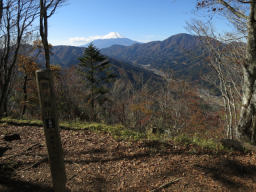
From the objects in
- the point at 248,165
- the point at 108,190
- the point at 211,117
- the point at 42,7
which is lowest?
the point at 211,117

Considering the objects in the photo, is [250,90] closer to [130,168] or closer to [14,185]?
[130,168]

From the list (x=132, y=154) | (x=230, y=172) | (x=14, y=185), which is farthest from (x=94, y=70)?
(x=230, y=172)

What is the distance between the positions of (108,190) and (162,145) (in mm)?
2085

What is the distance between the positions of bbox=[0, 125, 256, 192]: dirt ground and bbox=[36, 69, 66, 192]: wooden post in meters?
1.11

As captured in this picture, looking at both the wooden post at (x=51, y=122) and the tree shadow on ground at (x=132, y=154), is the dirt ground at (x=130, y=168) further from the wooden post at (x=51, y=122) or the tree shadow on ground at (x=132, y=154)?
the wooden post at (x=51, y=122)

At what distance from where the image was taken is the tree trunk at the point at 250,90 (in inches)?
166

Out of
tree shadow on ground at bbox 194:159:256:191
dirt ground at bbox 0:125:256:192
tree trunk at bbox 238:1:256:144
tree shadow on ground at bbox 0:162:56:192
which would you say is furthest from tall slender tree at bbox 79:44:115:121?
tree shadow on ground at bbox 194:159:256:191

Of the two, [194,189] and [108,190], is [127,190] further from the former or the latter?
[194,189]

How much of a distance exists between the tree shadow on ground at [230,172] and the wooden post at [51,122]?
9.41 ft

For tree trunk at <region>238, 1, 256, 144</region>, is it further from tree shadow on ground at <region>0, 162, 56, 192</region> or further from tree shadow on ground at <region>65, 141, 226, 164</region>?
tree shadow on ground at <region>0, 162, 56, 192</region>

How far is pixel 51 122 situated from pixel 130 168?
240 centimetres

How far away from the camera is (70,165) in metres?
3.91

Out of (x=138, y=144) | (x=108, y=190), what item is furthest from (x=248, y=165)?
(x=108, y=190)

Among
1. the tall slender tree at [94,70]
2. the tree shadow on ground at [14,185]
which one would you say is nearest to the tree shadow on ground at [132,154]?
the tree shadow on ground at [14,185]
